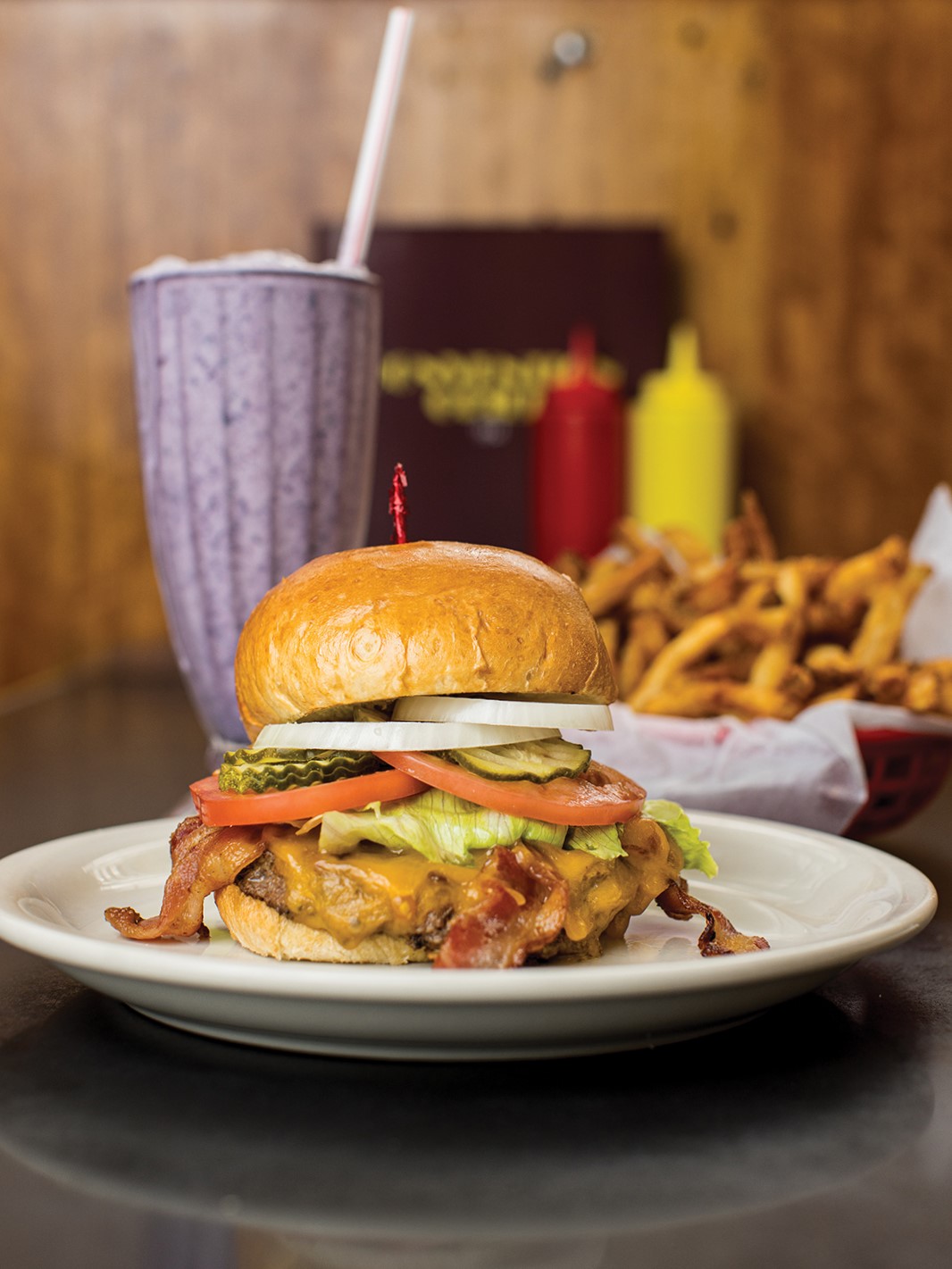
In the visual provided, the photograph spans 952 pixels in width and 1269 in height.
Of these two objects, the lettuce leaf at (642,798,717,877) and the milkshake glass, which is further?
the milkshake glass

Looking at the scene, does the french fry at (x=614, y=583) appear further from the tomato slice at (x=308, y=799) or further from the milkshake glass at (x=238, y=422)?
→ the tomato slice at (x=308, y=799)

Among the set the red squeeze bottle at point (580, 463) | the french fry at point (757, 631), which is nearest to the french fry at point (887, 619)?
the french fry at point (757, 631)

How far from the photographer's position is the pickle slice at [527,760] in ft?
3.10

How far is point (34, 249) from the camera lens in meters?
3.75

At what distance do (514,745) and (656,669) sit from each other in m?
0.62

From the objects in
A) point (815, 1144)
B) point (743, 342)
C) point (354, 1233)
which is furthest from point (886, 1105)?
point (743, 342)

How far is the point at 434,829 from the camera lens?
94 cm

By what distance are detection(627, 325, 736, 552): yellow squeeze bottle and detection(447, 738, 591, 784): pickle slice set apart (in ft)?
7.78

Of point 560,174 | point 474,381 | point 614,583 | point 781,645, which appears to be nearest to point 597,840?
point 781,645

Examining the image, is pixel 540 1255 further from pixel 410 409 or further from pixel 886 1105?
pixel 410 409

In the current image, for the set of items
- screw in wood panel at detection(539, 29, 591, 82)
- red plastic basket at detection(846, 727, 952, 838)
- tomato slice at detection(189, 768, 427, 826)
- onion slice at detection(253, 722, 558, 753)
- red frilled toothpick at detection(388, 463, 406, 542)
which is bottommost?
red plastic basket at detection(846, 727, 952, 838)

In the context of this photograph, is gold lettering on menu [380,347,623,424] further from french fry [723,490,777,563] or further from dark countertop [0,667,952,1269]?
dark countertop [0,667,952,1269]

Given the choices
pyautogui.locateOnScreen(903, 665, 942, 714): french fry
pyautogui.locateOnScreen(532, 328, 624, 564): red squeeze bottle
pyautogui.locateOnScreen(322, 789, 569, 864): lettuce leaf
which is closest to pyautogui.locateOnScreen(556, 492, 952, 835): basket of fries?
pyautogui.locateOnScreen(903, 665, 942, 714): french fry

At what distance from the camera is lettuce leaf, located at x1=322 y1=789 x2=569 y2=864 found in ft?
3.02
